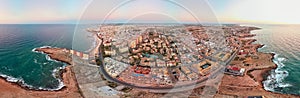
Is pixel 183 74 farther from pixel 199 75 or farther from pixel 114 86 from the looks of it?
pixel 114 86

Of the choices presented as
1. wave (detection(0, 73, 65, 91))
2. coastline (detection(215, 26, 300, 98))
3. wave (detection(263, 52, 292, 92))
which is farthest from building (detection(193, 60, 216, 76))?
wave (detection(0, 73, 65, 91))

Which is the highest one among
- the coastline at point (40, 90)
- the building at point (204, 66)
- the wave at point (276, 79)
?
the building at point (204, 66)

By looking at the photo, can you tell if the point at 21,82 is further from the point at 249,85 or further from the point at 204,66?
the point at 249,85

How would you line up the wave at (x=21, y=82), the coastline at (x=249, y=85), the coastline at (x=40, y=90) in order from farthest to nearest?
the wave at (x=21, y=82)
the coastline at (x=249, y=85)
the coastline at (x=40, y=90)

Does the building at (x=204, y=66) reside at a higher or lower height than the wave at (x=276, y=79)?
higher

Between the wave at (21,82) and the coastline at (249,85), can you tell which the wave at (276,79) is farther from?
the wave at (21,82)

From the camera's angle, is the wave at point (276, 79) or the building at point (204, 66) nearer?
the wave at point (276, 79)

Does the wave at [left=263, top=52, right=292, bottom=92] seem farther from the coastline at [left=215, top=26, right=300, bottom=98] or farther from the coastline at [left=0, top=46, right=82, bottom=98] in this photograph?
the coastline at [left=0, top=46, right=82, bottom=98]

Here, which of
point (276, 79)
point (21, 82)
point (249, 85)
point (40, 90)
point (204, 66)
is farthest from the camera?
point (204, 66)

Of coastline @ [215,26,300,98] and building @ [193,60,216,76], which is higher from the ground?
building @ [193,60,216,76]

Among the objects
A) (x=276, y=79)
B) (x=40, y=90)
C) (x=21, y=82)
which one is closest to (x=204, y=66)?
(x=276, y=79)

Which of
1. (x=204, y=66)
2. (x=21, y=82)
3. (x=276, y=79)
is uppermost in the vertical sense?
(x=204, y=66)

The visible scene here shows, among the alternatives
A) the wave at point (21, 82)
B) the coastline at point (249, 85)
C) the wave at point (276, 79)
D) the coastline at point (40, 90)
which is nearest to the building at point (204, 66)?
the coastline at point (249, 85)
